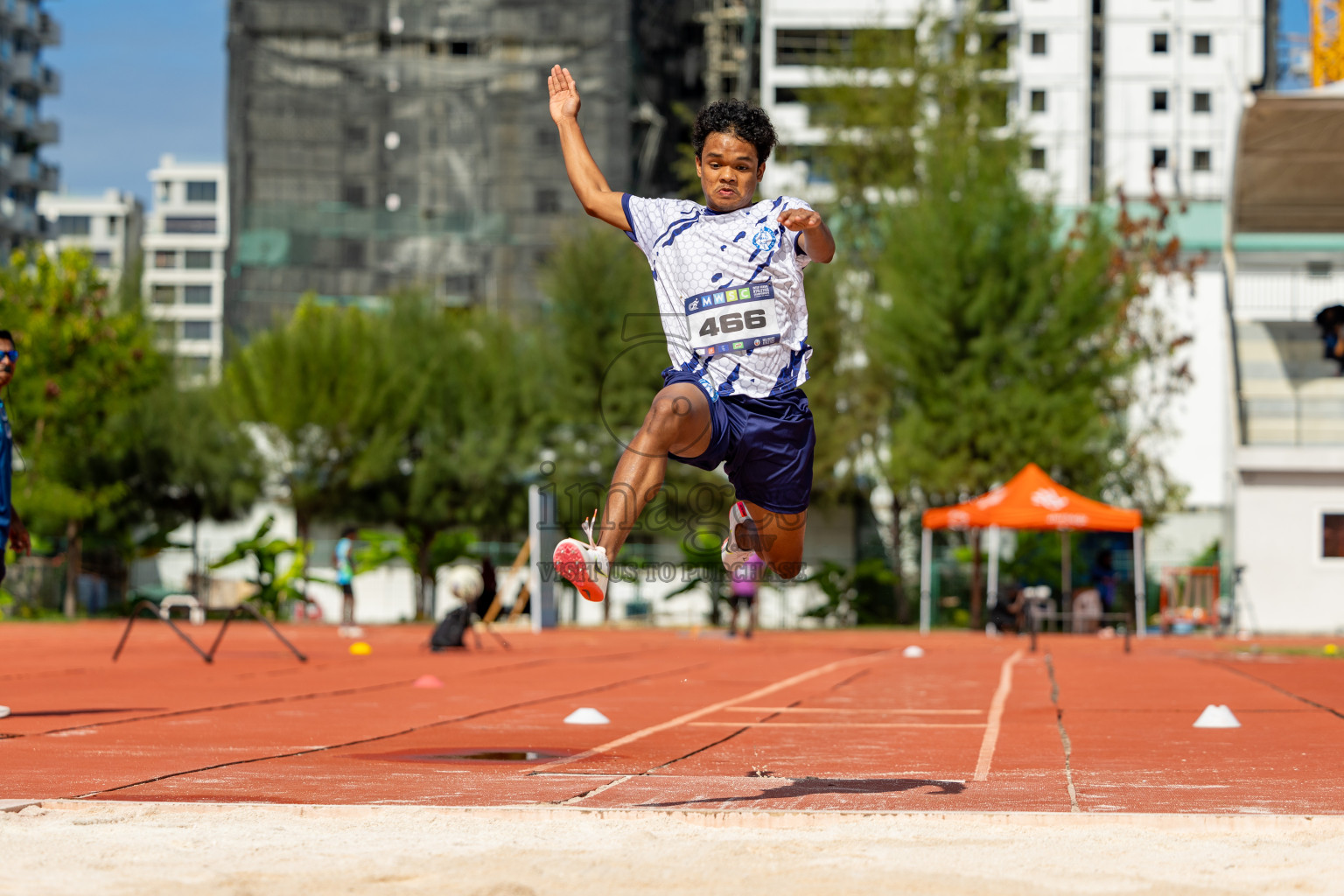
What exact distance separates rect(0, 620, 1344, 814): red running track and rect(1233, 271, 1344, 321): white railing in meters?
18.8

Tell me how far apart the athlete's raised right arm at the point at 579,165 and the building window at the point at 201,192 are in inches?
5144

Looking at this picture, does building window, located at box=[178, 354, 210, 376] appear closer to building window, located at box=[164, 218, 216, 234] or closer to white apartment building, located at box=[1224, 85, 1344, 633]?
white apartment building, located at box=[1224, 85, 1344, 633]

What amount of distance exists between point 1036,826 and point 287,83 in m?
59.2

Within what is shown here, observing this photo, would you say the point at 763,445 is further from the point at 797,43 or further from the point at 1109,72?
the point at 1109,72

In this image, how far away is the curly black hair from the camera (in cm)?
577

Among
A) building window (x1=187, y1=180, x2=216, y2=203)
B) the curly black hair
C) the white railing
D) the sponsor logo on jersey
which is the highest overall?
building window (x1=187, y1=180, x2=216, y2=203)

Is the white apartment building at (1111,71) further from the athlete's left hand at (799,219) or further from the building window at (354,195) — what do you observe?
the athlete's left hand at (799,219)

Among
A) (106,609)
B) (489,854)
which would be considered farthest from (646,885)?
(106,609)

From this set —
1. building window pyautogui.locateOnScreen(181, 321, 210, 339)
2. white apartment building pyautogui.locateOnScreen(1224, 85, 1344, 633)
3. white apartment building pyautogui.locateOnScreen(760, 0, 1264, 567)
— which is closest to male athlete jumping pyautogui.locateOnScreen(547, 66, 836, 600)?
white apartment building pyautogui.locateOnScreen(1224, 85, 1344, 633)

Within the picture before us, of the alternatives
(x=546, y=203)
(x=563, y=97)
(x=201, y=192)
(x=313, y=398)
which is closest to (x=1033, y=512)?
(x=313, y=398)

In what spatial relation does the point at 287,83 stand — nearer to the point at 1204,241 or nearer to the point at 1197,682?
the point at 1204,241

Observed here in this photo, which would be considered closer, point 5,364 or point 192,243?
point 5,364

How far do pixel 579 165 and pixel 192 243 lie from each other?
124 m

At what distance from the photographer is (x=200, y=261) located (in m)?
124
